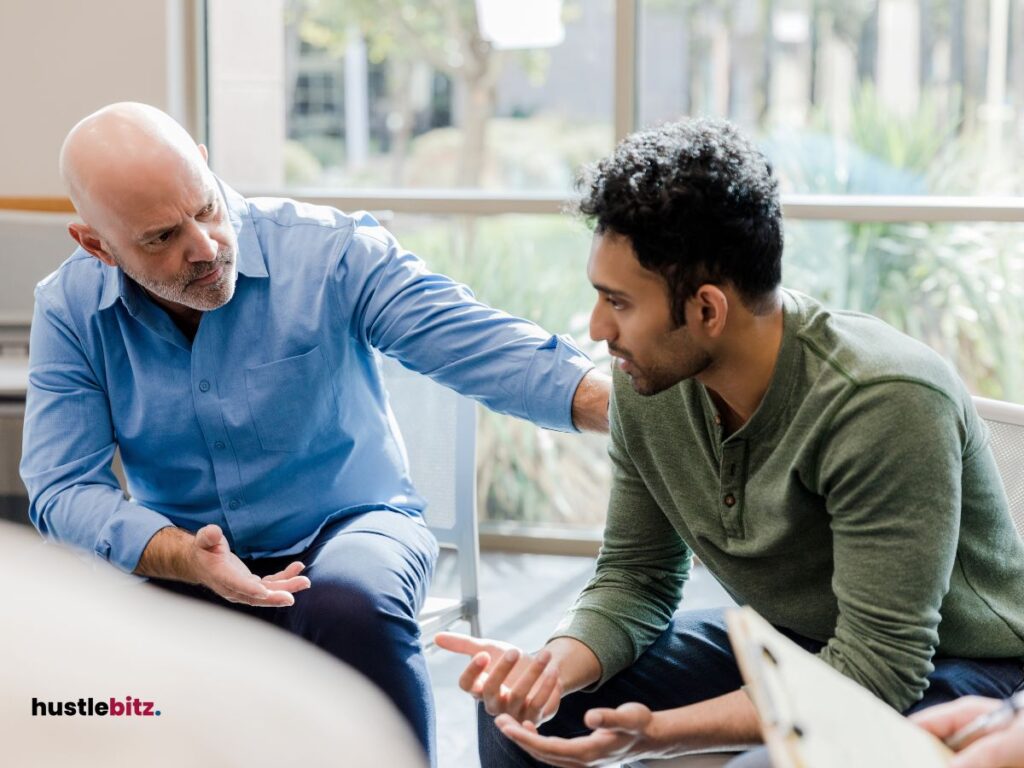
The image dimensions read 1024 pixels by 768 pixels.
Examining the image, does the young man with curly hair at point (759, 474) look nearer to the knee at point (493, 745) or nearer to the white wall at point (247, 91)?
the knee at point (493, 745)

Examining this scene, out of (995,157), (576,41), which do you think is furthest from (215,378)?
(995,157)

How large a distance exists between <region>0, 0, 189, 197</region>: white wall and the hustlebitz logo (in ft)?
10.7

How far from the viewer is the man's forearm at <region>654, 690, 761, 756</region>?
1.39 metres

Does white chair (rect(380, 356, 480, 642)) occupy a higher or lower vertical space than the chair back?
lower

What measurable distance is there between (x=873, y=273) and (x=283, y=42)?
1.97 meters

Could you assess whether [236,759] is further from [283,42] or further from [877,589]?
[283,42]

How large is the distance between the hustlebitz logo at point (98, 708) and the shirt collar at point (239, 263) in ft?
4.22

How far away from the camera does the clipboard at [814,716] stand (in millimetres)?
1035

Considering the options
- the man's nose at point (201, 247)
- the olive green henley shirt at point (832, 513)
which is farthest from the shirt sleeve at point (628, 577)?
the man's nose at point (201, 247)

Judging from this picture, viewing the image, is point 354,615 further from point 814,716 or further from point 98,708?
point 98,708

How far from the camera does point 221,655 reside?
0.80 metres

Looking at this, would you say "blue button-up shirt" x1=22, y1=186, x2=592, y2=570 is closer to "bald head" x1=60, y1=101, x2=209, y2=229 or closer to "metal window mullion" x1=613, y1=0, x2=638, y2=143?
"bald head" x1=60, y1=101, x2=209, y2=229

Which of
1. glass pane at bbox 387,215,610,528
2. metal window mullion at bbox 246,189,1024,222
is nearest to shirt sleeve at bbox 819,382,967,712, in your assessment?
metal window mullion at bbox 246,189,1024,222

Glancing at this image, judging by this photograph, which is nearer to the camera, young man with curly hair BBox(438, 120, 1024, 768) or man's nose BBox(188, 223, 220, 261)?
young man with curly hair BBox(438, 120, 1024, 768)
